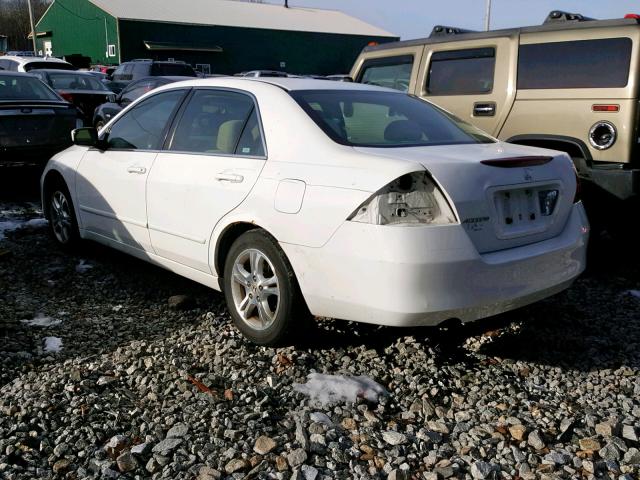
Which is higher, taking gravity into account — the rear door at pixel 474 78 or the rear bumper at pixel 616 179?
the rear door at pixel 474 78

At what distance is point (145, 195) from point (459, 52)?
11.7 ft

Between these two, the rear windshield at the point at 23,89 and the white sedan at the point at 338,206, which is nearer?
the white sedan at the point at 338,206

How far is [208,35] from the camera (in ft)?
139

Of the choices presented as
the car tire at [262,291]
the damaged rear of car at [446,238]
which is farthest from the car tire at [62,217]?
the damaged rear of car at [446,238]

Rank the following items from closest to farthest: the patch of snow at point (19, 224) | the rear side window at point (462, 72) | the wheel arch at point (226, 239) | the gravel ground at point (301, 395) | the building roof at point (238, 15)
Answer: the gravel ground at point (301, 395) → the wheel arch at point (226, 239) → the rear side window at point (462, 72) → the patch of snow at point (19, 224) → the building roof at point (238, 15)

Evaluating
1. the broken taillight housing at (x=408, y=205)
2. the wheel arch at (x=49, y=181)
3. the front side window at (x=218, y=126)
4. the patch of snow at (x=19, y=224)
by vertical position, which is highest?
the front side window at (x=218, y=126)

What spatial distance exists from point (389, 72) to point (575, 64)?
2.25 meters

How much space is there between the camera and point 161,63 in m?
20.5

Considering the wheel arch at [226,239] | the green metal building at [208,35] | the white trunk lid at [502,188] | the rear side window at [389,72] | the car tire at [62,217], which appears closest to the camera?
the white trunk lid at [502,188]

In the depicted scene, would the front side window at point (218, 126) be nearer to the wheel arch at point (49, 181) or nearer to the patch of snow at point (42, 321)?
the patch of snow at point (42, 321)

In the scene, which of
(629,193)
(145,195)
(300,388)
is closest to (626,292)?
(629,193)

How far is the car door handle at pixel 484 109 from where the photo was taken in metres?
6.06

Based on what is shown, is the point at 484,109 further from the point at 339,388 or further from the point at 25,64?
the point at 25,64

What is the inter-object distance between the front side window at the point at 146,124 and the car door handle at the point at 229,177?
881 mm
